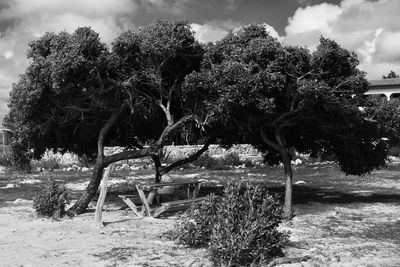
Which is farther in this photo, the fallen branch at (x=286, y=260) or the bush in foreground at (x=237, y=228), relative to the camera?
the fallen branch at (x=286, y=260)

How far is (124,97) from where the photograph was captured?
36.8ft

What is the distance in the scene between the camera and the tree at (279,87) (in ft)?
31.3

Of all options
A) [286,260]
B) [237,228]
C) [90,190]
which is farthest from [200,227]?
[90,190]

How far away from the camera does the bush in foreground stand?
21.6ft

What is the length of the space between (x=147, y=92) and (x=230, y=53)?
2444mm

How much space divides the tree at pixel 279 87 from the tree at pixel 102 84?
3.09ft

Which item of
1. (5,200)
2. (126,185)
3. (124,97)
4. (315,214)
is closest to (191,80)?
(124,97)

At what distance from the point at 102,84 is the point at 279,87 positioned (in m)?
3.81

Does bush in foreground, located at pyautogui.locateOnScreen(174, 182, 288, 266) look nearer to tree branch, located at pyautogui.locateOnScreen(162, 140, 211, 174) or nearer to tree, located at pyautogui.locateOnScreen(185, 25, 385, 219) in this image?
tree, located at pyautogui.locateOnScreen(185, 25, 385, 219)

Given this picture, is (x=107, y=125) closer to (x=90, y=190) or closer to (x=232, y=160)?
(x=90, y=190)

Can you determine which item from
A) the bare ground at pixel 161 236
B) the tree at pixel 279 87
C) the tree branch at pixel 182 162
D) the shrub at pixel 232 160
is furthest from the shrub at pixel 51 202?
the shrub at pixel 232 160

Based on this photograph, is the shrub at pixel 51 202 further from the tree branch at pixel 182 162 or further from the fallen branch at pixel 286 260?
the fallen branch at pixel 286 260

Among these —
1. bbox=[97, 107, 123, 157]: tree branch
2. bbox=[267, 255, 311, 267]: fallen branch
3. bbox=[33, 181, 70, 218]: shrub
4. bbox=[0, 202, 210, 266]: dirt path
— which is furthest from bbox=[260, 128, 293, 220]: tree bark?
bbox=[33, 181, 70, 218]: shrub

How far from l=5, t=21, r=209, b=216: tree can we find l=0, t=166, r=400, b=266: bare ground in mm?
1723
